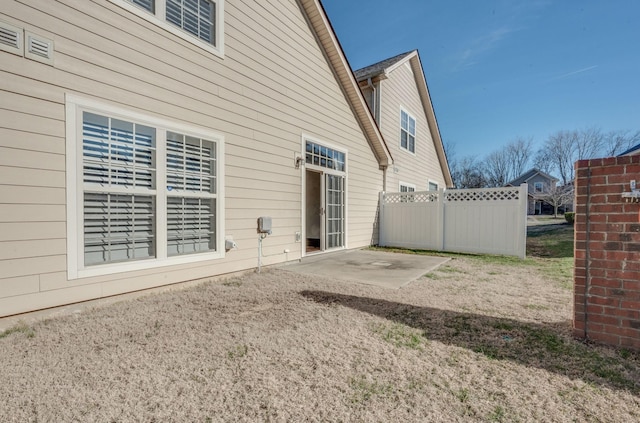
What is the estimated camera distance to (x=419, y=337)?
2609 mm

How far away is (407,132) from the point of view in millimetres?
11328

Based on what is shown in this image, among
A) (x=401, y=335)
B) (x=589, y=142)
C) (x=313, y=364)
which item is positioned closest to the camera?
(x=313, y=364)

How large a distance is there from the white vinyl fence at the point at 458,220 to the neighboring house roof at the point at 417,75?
401 centimetres

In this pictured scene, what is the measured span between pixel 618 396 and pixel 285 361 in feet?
6.97

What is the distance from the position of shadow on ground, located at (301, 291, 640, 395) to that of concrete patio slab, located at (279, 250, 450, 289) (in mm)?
1157

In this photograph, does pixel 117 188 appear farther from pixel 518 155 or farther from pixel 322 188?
pixel 518 155

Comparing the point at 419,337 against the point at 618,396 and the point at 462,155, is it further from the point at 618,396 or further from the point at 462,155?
the point at 462,155

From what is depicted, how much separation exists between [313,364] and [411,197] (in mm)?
7782

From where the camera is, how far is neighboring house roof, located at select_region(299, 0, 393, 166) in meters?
6.37

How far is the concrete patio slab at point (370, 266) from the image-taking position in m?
4.87

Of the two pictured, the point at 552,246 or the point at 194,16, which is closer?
the point at 194,16

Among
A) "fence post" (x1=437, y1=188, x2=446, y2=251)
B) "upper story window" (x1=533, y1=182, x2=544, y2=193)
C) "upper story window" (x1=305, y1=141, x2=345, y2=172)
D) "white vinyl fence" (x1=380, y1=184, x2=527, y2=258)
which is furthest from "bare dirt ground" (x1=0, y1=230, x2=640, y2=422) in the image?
"upper story window" (x1=533, y1=182, x2=544, y2=193)

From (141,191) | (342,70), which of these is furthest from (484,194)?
(141,191)

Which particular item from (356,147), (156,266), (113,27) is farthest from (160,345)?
(356,147)
